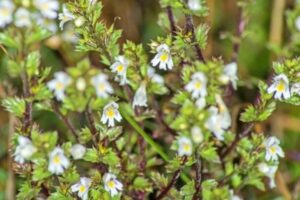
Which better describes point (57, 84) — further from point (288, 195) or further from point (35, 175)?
point (288, 195)

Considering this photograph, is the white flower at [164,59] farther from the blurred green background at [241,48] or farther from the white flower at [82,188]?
the blurred green background at [241,48]

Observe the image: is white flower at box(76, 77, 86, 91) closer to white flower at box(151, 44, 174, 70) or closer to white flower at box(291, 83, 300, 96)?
white flower at box(151, 44, 174, 70)

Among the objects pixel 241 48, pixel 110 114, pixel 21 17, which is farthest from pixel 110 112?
pixel 241 48

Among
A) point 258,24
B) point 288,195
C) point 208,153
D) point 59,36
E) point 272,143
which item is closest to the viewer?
point 208,153

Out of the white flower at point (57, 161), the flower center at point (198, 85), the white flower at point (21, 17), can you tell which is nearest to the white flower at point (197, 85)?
the flower center at point (198, 85)

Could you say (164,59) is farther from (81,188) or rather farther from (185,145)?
(81,188)

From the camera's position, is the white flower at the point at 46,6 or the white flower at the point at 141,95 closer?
the white flower at the point at 46,6

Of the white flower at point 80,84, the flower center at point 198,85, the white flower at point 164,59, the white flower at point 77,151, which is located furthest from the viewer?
the white flower at point 164,59

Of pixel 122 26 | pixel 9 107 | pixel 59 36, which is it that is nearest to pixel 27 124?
pixel 9 107
